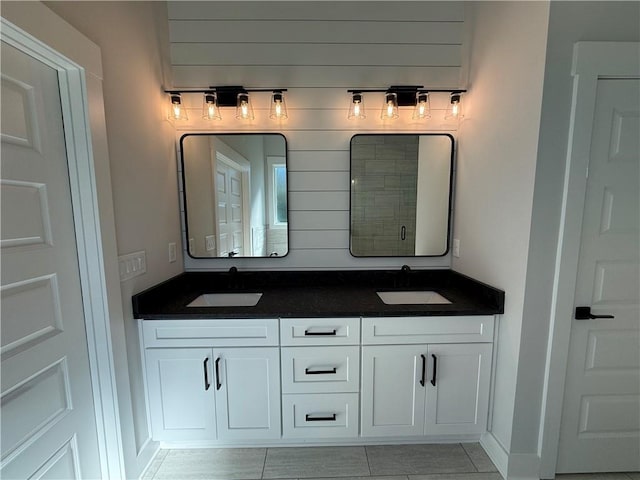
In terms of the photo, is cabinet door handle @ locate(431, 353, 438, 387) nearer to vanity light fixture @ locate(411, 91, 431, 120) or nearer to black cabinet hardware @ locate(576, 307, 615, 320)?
black cabinet hardware @ locate(576, 307, 615, 320)

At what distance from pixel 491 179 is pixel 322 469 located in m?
1.94

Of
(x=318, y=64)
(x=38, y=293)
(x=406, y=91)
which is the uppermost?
(x=318, y=64)

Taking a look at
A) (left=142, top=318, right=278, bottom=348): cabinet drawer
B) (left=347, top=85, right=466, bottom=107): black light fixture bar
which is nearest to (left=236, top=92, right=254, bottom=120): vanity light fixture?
(left=347, top=85, right=466, bottom=107): black light fixture bar

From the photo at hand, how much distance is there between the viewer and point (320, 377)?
5.18ft

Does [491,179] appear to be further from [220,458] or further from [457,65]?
[220,458]

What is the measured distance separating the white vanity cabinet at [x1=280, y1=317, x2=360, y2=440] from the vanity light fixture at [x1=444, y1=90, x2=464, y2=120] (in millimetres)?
1581

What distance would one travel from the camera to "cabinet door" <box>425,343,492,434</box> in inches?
62.1

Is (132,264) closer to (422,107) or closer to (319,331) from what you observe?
(319,331)

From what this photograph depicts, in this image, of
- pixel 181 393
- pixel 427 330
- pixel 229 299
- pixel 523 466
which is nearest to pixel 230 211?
pixel 229 299

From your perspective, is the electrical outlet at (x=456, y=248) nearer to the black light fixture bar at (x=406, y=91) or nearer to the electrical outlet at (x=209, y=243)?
the black light fixture bar at (x=406, y=91)

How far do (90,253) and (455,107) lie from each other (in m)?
2.33

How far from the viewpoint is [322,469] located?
5.04 ft

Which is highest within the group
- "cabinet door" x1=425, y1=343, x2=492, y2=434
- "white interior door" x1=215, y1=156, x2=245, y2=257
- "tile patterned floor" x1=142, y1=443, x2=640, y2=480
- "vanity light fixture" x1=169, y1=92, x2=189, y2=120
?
"vanity light fixture" x1=169, y1=92, x2=189, y2=120

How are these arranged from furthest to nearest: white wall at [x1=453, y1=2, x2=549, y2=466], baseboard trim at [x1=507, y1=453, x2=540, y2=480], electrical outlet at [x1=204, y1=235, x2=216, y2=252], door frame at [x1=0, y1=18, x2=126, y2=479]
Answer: electrical outlet at [x1=204, y1=235, x2=216, y2=252] < baseboard trim at [x1=507, y1=453, x2=540, y2=480] < white wall at [x1=453, y1=2, x2=549, y2=466] < door frame at [x1=0, y1=18, x2=126, y2=479]
